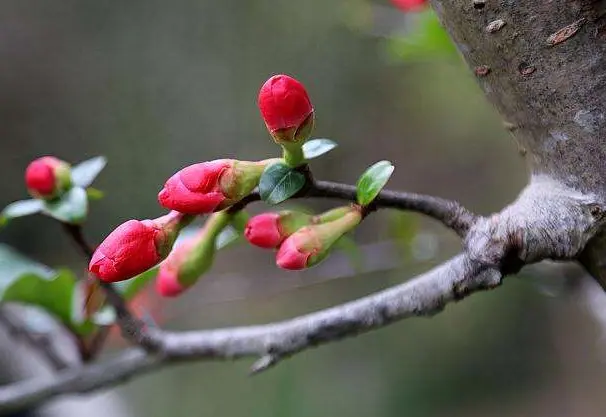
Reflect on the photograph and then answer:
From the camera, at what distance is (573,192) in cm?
30

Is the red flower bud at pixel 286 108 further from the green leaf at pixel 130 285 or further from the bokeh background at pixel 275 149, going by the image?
Result: the bokeh background at pixel 275 149

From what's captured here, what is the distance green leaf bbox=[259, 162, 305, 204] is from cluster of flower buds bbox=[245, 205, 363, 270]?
0.03 meters

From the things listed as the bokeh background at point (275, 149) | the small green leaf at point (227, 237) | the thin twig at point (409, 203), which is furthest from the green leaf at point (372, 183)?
the bokeh background at point (275, 149)

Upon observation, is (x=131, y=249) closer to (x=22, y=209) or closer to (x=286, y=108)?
(x=286, y=108)

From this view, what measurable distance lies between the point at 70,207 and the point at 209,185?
17 cm

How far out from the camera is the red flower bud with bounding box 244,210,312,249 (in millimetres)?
327

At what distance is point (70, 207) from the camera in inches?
16.8

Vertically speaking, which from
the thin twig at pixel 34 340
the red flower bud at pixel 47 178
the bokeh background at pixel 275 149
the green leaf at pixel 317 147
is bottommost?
the bokeh background at pixel 275 149

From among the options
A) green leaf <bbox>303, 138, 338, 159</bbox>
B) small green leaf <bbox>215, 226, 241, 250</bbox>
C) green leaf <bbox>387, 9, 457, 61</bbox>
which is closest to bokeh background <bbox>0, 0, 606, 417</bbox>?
green leaf <bbox>387, 9, 457, 61</bbox>

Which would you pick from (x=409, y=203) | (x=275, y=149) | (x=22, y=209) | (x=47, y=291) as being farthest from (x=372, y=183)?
(x=275, y=149)

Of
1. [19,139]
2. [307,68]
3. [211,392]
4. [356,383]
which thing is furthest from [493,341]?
[19,139]

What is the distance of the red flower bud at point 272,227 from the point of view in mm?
327

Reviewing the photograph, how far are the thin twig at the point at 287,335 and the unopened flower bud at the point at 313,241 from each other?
0.15ft

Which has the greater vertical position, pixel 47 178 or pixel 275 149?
pixel 47 178
